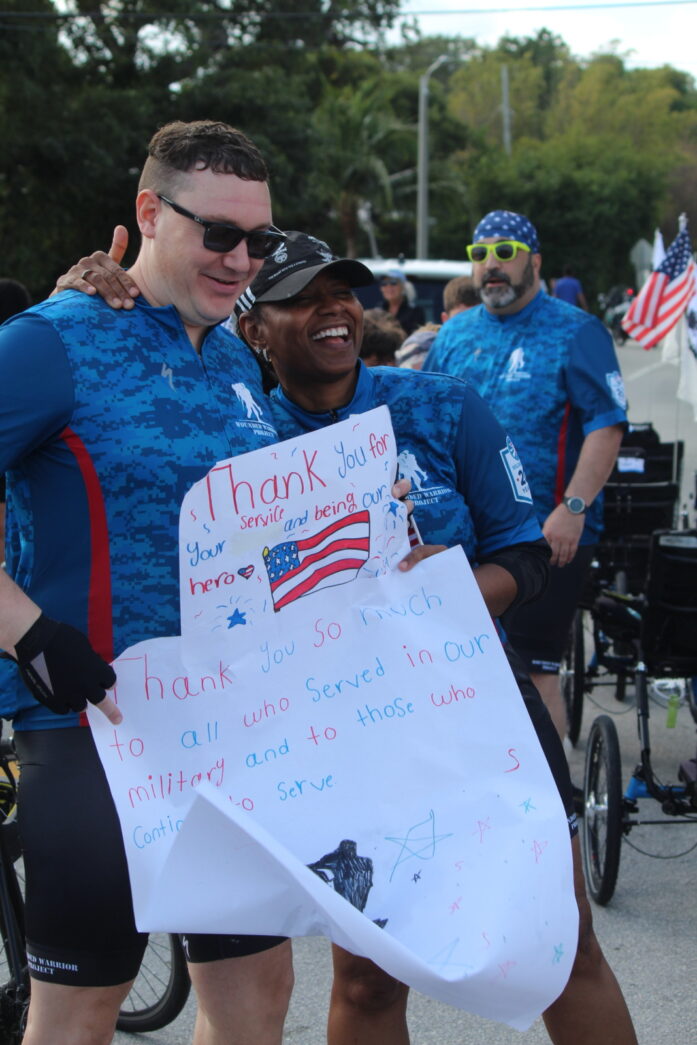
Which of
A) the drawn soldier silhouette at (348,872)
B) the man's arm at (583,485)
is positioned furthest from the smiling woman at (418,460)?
the man's arm at (583,485)

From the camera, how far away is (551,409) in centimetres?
462

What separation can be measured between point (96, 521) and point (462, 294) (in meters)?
5.16

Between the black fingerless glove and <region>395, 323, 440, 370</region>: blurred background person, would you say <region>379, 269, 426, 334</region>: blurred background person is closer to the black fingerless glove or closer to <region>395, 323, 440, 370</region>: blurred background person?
<region>395, 323, 440, 370</region>: blurred background person

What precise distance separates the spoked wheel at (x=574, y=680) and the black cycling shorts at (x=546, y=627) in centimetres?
101

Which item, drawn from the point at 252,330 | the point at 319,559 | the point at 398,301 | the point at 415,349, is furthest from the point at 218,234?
the point at 398,301

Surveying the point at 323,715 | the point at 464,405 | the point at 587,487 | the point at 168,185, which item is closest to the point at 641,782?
the point at 587,487

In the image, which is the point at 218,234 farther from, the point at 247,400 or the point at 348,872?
the point at 348,872

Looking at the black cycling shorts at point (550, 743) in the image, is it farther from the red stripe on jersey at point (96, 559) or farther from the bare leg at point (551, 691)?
the bare leg at point (551, 691)

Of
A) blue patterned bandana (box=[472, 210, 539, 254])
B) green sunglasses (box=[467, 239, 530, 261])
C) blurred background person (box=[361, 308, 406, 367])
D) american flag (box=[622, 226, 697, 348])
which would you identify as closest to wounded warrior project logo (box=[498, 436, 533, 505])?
blurred background person (box=[361, 308, 406, 367])

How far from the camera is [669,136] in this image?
68.2 meters

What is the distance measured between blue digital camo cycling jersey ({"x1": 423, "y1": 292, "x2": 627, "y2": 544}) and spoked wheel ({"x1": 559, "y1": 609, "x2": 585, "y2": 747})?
96 cm

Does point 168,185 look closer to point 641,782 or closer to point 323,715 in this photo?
point 323,715

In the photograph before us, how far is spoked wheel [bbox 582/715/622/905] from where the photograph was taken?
4.04 meters

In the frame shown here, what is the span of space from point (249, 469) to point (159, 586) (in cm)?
25
